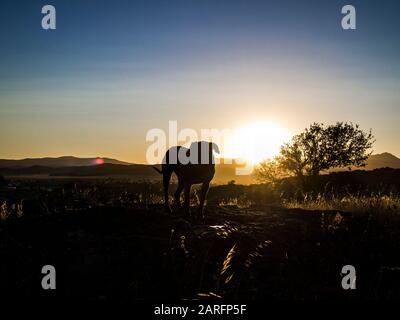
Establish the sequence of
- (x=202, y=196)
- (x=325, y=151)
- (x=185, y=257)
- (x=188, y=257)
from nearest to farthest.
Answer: (x=188, y=257) → (x=185, y=257) → (x=202, y=196) → (x=325, y=151)

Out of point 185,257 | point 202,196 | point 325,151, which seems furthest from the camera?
point 325,151

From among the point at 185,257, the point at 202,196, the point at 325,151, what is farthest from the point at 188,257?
the point at 325,151

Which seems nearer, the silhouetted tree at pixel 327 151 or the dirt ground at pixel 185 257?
the dirt ground at pixel 185 257

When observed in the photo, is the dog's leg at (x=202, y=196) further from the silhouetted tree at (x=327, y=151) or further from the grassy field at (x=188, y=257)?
the silhouetted tree at (x=327, y=151)

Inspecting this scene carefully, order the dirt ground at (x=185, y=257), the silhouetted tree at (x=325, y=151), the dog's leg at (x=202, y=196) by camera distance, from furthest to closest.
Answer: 1. the silhouetted tree at (x=325, y=151)
2. the dog's leg at (x=202, y=196)
3. the dirt ground at (x=185, y=257)

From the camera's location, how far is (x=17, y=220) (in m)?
9.26

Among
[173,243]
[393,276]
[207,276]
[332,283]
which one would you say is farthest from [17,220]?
[393,276]

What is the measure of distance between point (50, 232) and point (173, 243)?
258cm

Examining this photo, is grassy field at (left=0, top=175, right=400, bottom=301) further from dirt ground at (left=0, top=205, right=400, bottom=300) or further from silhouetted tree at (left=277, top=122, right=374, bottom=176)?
silhouetted tree at (left=277, top=122, right=374, bottom=176)

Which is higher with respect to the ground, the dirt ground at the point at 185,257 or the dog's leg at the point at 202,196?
the dog's leg at the point at 202,196

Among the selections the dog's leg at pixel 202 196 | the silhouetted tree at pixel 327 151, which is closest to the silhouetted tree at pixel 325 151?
the silhouetted tree at pixel 327 151

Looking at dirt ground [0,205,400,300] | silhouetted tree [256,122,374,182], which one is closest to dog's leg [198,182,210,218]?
dirt ground [0,205,400,300]

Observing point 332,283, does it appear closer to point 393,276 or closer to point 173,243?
point 393,276

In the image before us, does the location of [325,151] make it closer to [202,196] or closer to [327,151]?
[327,151]
